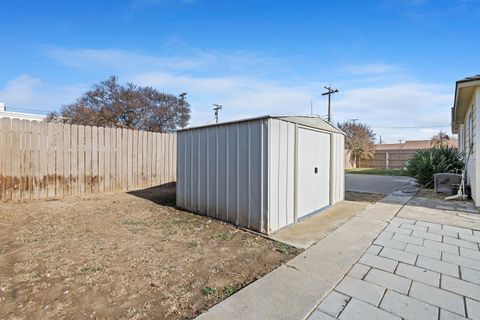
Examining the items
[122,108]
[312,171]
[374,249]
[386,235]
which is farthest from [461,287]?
[122,108]

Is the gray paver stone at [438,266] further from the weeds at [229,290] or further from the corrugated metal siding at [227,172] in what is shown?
the weeds at [229,290]

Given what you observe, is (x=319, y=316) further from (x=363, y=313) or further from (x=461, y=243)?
(x=461, y=243)

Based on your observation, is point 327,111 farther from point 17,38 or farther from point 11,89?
point 11,89

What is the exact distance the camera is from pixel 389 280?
Result: 2.22 m

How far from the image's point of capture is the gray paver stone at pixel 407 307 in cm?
172

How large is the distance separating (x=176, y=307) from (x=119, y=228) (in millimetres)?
2434

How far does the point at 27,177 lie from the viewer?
558 cm

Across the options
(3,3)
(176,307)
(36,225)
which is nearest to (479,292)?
(176,307)

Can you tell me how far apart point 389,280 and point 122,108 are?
17.3 meters

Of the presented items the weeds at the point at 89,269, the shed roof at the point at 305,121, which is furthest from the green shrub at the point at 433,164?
the weeds at the point at 89,269

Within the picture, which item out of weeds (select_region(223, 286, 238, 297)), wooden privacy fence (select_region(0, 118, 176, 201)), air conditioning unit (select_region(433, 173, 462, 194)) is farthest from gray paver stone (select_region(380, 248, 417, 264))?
wooden privacy fence (select_region(0, 118, 176, 201))

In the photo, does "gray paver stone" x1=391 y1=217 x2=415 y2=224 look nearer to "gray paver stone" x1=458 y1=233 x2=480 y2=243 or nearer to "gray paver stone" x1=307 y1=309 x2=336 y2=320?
"gray paver stone" x1=458 y1=233 x2=480 y2=243

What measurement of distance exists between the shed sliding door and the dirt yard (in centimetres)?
138

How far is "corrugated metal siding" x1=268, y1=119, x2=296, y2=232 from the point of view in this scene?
140 inches
